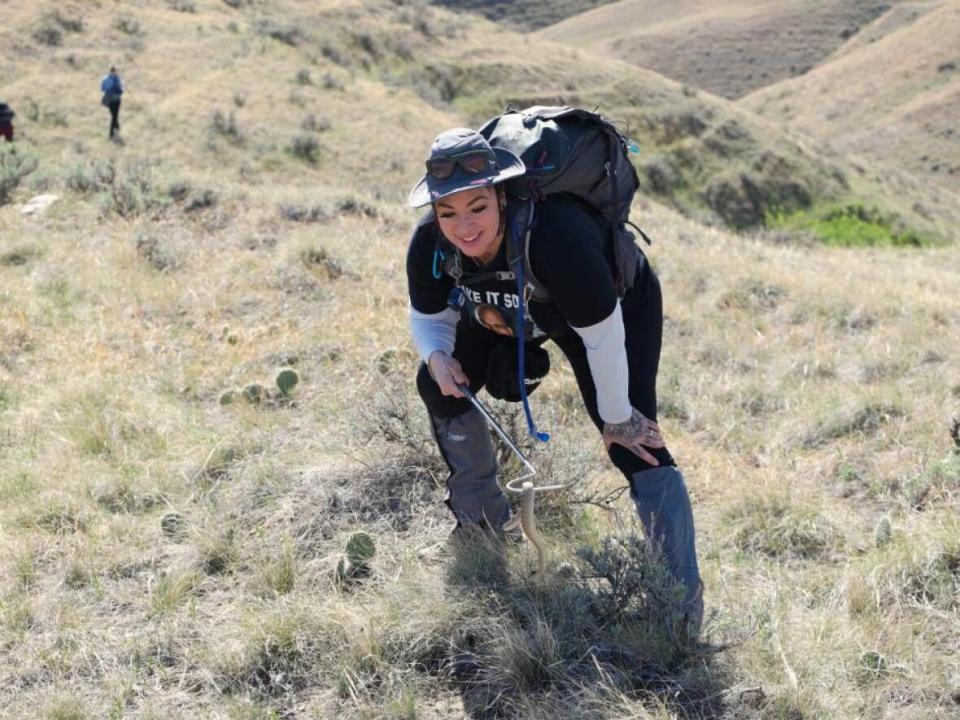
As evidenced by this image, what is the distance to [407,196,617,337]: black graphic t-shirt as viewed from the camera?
2.56m

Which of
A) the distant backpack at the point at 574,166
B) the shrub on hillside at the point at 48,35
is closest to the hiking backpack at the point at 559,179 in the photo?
the distant backpack at the point at 574,166

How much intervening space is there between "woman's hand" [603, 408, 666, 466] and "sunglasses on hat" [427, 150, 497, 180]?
0.83m

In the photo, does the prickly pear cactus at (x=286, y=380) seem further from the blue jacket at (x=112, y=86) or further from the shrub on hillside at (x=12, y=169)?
the blue jacket at (x=112, y=86)

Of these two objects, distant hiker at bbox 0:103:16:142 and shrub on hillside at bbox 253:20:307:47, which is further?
shrub on hillside at bbox 253:20:307:47

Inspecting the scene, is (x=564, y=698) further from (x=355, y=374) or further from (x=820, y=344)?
(x=820, y=344)

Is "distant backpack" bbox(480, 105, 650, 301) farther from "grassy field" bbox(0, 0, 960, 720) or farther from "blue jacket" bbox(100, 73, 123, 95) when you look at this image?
"blue jacket" bbox(100, 73, 123, 95)

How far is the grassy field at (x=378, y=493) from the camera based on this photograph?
2.68 metres

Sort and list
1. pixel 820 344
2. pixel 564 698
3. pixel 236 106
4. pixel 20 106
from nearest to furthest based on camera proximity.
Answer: pixel 564 698 < pixel 820 344 < pixel 20 106 < pixel 236 106

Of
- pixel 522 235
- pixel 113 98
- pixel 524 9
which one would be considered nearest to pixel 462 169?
pixel 522 235

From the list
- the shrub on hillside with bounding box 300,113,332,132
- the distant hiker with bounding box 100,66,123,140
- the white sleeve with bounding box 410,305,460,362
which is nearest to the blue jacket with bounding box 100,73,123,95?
the distant hiker with bounding box 100,66,123,140

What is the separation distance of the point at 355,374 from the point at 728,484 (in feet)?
6.65

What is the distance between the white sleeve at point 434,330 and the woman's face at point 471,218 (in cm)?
45

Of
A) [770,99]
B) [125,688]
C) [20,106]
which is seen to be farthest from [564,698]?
[770,99]

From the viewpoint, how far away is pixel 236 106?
1989cm
